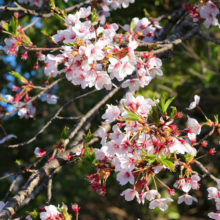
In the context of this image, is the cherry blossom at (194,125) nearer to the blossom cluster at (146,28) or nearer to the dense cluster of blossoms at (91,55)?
→ the dense cluster of blossoms at (91,55)

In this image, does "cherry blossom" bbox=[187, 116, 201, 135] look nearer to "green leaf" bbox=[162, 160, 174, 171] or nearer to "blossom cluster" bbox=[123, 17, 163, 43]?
"green leaf" bbox=[162, 160, 174, 171]

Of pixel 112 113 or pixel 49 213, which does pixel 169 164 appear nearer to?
pixel 112 113

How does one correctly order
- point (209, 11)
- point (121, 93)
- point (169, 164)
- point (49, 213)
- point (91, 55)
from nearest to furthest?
point (169, 164) → point (91, 55) → point (49, 213) → point (209, 11) → point (121, 93)

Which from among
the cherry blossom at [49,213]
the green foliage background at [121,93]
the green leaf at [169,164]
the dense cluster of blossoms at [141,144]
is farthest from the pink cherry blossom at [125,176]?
the green foliage background at [121,93]

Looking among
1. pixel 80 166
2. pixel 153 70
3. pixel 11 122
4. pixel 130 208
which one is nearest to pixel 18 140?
pixel 11 122

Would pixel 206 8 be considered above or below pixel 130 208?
above

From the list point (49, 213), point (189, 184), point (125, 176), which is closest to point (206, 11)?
point (189, 184)

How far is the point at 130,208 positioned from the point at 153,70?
439cm

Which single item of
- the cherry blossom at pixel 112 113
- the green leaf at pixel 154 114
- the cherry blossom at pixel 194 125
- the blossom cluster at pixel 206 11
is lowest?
the cherry blossom at pixel 194 125

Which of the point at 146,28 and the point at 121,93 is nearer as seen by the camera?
the point at 146,28

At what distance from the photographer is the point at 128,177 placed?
50.1 inches

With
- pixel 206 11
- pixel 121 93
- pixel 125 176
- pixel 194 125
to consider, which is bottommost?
pixel 121 93

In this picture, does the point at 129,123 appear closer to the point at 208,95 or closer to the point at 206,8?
the point at 206,8

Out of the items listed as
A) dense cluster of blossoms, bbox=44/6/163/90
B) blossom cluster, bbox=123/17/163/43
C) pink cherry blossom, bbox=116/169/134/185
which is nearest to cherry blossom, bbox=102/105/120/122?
dense cluster of blossoms, bbox=44/6/163/90
